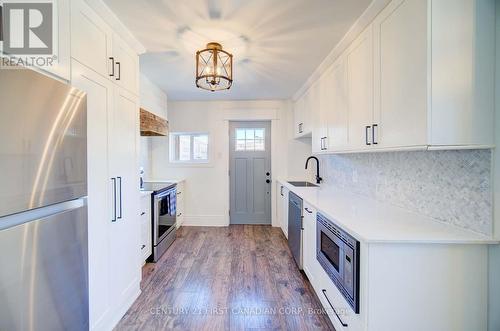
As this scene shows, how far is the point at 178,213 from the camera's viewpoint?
163 inches

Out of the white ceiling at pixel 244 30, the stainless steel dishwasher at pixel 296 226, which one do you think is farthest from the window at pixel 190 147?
the stainless steel dishwasher at pixel 296 226

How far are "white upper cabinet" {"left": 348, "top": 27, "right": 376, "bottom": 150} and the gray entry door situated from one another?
255cm

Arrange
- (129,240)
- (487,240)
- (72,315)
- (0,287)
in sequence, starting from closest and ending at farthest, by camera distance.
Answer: (0,287) < (487,240) < (72,315) < (129,240)

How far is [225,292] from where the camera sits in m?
2.31

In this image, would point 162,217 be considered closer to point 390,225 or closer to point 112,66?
point 112,66

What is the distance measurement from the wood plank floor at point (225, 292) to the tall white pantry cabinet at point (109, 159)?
284 mm

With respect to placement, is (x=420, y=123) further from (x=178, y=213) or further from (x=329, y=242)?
(x=178, y=213)

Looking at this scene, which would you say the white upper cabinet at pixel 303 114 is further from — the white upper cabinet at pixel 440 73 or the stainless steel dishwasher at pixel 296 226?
the white upper cabinet at pixel 440 73

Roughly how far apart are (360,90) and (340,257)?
134cm

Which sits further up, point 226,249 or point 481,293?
point 481,293

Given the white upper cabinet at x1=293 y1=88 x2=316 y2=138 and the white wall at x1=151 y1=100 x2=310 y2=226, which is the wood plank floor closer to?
the white wall at x1=151 y1=100 x2=310 y2=226

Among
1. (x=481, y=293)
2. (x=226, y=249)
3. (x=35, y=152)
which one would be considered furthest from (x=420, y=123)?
(x=226, y=249)

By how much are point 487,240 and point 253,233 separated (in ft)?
10.7

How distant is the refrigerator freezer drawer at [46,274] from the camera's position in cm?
97
